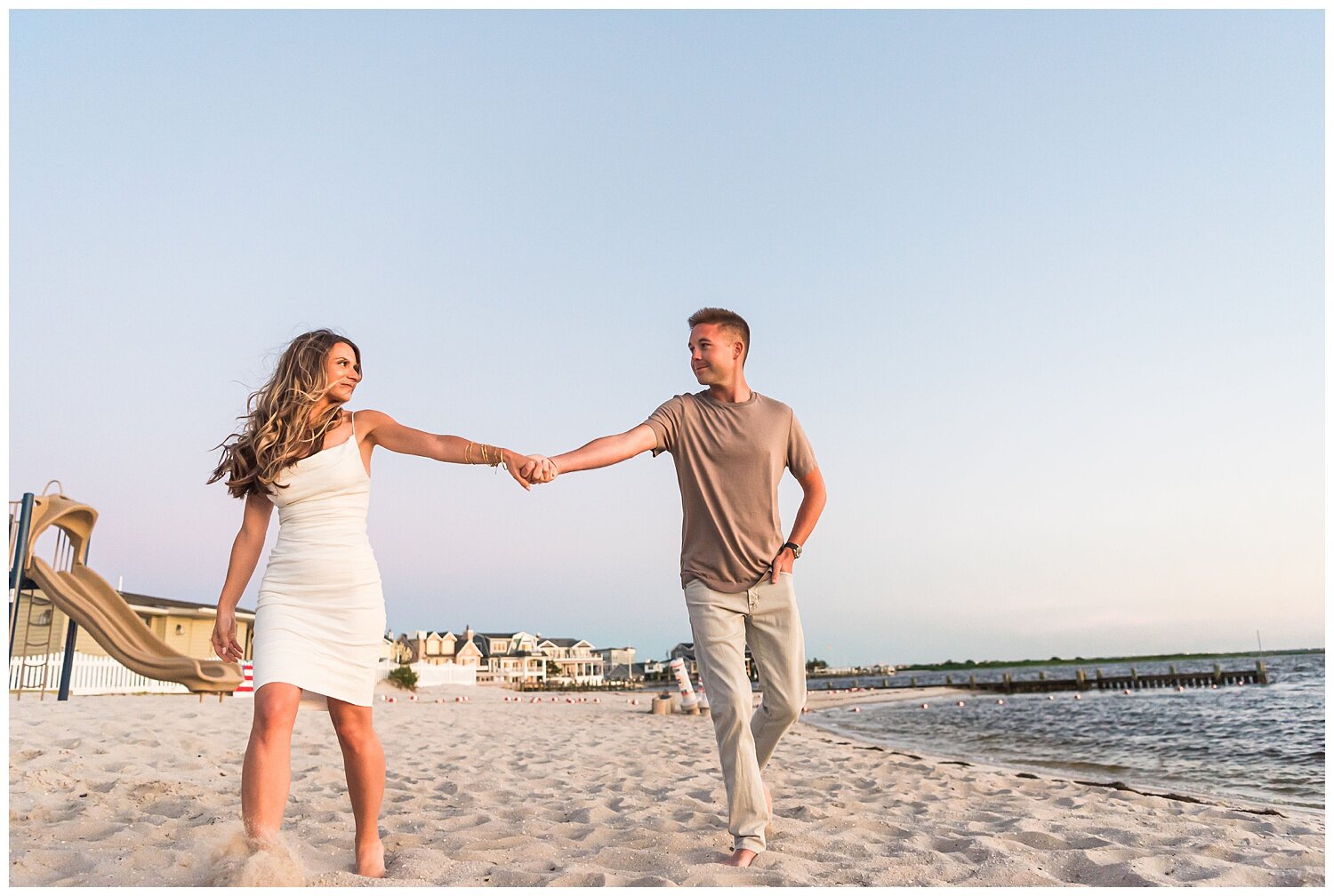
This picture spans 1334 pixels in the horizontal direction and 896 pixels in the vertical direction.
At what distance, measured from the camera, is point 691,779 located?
6.46 meters

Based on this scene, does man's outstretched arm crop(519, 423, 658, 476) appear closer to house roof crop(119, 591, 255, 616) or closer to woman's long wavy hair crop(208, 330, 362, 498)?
woman's long wavy hair crop(208, 330, 362, 498)

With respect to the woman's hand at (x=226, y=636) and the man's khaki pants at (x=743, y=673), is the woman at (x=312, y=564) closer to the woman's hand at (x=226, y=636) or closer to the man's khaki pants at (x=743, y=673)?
the woman's hand at (x=226, y=636)

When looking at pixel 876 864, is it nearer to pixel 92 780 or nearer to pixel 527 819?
pixel 527 819

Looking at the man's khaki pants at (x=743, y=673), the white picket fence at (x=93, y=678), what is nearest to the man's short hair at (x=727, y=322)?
the man's khaki pants at (x=743, y=673)

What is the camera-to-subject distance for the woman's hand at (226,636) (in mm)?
3539

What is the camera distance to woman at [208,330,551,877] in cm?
313

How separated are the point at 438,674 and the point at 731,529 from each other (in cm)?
4481

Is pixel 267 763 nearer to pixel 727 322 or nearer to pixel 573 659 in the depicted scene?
pixel 727 322

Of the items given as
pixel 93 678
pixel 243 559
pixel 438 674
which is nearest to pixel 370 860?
pixel 243 559

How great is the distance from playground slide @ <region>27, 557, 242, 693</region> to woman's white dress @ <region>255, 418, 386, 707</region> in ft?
29.5

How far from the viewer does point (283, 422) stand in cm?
337

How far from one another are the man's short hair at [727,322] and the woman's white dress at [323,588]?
166 centimetres

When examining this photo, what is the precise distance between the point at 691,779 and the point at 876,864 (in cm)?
312

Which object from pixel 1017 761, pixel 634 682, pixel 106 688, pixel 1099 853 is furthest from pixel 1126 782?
pixel 634 682
